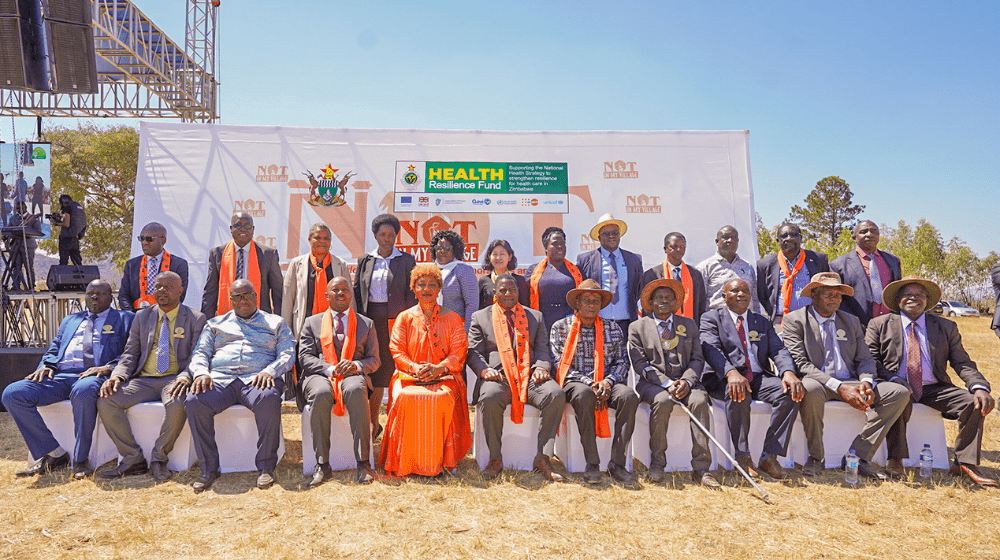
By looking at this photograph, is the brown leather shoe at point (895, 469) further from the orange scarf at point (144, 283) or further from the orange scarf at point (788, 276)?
the orange scarf at point (144, 283)

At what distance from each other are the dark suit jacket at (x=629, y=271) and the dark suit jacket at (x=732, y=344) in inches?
30.0

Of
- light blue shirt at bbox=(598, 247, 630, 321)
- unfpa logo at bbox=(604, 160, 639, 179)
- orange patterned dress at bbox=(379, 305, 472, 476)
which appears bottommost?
orange patterned dress at bbox=(379, 305, 472, 476)

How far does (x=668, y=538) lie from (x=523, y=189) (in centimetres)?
450

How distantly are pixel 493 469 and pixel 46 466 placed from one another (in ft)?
10.2

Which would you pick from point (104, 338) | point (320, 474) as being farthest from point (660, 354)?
point (104, 338)

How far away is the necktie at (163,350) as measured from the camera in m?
4.05

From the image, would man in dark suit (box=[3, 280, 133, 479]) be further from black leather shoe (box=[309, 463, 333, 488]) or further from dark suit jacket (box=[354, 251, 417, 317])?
dark suit jacket (box=[354, 251, 417, 317])

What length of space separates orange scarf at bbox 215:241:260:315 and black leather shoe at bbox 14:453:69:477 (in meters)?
1.48

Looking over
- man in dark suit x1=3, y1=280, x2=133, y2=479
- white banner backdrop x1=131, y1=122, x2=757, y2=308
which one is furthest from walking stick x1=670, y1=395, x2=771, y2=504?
man in dark suit x1=3, y1=280, x2=133, y2=479

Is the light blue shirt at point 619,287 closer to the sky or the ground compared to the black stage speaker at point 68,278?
closer to the ground

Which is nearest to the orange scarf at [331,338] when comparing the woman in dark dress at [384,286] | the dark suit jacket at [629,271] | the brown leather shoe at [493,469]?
the woman in dark dress at [384,286]

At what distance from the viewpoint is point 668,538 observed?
2938mm

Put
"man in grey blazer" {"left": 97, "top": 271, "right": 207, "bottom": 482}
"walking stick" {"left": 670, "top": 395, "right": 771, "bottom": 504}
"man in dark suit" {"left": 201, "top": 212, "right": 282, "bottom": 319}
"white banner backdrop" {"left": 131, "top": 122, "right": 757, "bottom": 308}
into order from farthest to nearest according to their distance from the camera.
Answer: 1. "white banner backdrop" {"left": 131, "top": 122, "right": 757, "bottom": 308}
2. "man in dark suit" {"left": 201, "top": 212, "right": 282, "bottom": 319}
3. "man in grey blazer" {"left": 97, "top": 271, "right": 207, "bottom": 482}
4. "walking stick" {"left": 670, "top": 395, "right": 771, "bottom": 504}

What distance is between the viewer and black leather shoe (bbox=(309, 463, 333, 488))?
3695mm
